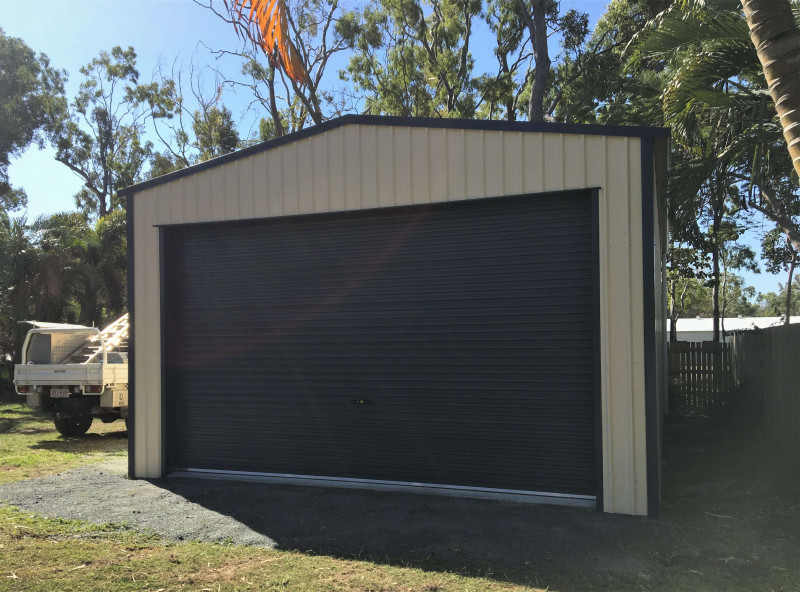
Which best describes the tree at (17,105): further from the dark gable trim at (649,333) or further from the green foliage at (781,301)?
the green foliage at (781,301)

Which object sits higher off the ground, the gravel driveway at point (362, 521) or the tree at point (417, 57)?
the tree at point (417, 57)

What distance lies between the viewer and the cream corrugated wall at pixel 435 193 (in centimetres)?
612

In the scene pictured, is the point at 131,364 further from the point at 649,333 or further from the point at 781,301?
the point at 781,301

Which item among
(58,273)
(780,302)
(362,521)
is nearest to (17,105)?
(58,273)

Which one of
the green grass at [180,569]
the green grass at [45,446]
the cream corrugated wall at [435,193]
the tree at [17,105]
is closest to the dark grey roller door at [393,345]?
the cream corrugated wall at [435,193]

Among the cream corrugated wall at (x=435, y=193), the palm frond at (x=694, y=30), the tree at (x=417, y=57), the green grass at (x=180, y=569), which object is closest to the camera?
the green grass at (x=180, y=569)

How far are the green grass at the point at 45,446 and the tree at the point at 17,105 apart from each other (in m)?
20.3

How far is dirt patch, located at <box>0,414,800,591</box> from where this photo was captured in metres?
4.66

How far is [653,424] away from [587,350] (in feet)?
3.03

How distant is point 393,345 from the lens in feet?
23.9

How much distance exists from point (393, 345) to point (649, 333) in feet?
8.83

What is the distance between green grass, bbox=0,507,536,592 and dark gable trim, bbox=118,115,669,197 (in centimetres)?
412

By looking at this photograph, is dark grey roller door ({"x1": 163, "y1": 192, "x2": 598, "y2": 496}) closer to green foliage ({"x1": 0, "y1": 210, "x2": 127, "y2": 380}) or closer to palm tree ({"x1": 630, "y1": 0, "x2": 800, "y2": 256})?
palm tree ({"x1": 630, "y1": 0, "x2": 800, "y2": 256})

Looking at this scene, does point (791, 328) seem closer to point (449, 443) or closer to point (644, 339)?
point (644, 339)
